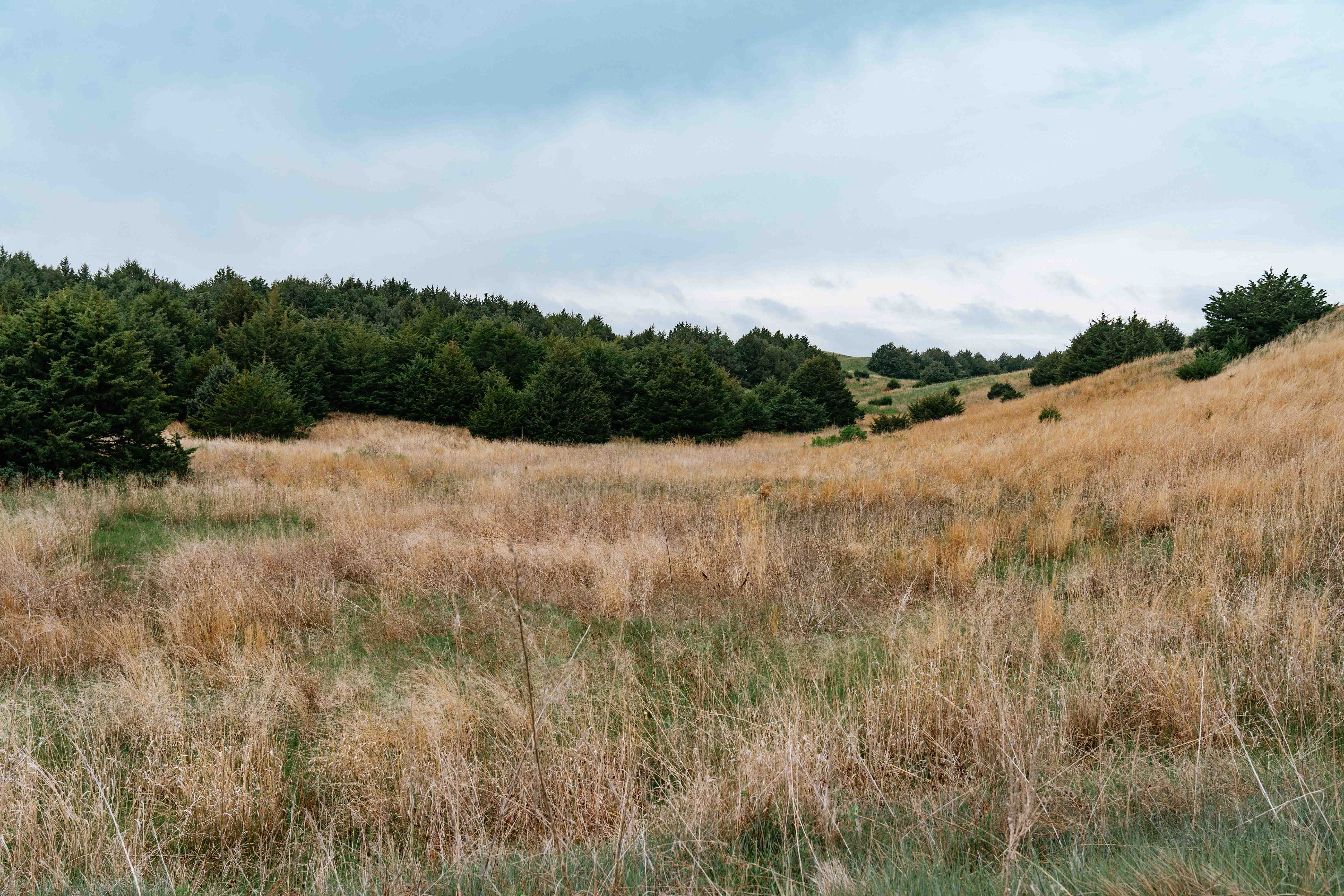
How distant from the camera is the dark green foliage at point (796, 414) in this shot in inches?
1390

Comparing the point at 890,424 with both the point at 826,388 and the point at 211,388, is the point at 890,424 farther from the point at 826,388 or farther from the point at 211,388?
the point at 211,388

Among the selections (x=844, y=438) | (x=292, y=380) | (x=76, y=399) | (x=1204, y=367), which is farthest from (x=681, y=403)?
(x=76, y=399)

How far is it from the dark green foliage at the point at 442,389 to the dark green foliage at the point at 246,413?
8178 millimetres

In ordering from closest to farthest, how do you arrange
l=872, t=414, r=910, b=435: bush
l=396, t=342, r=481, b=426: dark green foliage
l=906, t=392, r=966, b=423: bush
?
l=872, t=414, r=910, b=435: bush
l=906, t=392, r=966, b=423: bush
l=396, t=342, r=481, b=426: dark green foliage

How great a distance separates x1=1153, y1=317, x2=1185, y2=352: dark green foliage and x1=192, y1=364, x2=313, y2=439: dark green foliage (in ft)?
164

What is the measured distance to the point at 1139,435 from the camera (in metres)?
9.02

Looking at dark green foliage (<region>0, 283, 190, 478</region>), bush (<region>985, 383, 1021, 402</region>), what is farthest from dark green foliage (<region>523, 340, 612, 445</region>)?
bush (<region>985, 383, 1021, 402</region>)

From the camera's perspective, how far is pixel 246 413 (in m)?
23.5

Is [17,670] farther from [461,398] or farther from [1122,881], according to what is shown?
[461,398]

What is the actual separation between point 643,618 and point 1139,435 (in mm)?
8606

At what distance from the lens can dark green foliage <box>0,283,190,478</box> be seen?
9.66m

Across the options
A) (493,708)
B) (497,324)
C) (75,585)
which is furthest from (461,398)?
(493,708)

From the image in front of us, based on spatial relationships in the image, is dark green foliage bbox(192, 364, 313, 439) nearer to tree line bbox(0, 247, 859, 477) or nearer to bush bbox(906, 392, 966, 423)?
tree line bbox(0, 247, 859, 477)

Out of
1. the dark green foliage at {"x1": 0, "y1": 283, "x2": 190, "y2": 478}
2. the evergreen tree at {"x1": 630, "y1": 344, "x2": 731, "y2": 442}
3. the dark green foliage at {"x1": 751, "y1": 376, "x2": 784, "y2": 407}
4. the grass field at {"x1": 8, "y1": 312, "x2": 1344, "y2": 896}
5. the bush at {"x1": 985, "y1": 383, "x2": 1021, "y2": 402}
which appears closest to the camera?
the grass field at {"x1": 8, "y1": 312, "x2": 1344, "y2": 896}
